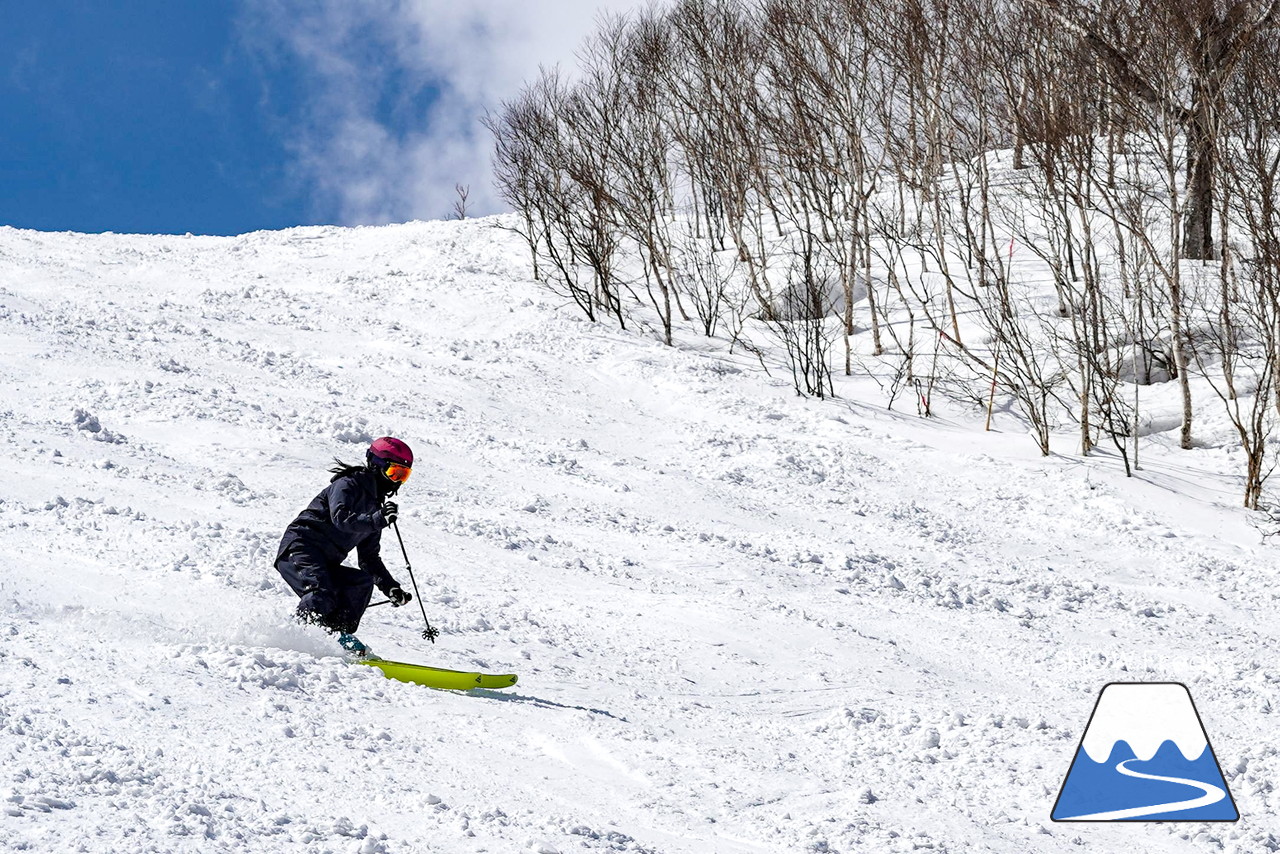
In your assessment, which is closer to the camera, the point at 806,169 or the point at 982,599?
the point at 982,599

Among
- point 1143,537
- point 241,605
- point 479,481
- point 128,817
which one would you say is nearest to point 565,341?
point 479,481

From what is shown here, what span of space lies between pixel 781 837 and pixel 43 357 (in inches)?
563

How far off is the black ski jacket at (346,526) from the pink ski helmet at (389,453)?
0.45 ft

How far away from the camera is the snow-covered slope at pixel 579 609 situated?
174 inches

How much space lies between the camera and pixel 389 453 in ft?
20.5

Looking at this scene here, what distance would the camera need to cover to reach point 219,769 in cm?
420

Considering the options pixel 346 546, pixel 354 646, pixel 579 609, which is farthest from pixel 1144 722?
pixel 346 546

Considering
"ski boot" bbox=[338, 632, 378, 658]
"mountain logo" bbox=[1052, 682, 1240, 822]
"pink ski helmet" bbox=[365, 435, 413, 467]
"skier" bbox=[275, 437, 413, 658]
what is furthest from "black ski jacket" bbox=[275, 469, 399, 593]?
"mountain logo" bbox=[1052, 682, 1240, 822]

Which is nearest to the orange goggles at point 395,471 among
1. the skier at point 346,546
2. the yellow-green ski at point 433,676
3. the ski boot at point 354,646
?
the skier at point 346,546

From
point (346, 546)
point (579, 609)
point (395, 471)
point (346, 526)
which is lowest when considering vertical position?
point (579, 609)

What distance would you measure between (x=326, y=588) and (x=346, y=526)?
0.38m

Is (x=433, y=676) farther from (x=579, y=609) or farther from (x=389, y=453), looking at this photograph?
(x=579, y=609)

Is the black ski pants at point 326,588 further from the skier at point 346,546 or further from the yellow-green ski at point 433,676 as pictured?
the yellow-green ski at point 433,676

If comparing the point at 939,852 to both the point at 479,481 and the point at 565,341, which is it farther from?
the point at 565,341
